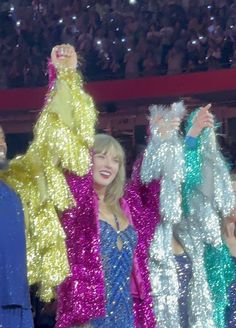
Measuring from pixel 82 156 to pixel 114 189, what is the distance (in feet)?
0.99

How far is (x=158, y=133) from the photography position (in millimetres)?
2820

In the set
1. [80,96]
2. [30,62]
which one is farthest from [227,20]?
A: [80,96]

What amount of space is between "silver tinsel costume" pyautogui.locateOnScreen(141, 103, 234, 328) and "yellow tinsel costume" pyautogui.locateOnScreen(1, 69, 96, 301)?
0.49 m

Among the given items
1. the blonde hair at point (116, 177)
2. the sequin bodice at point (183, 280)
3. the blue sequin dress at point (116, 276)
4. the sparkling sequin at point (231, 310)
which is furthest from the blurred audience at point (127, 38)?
the blue sequin dress at point (116, 276)

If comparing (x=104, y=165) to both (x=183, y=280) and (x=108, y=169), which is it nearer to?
(x=108, y=169)

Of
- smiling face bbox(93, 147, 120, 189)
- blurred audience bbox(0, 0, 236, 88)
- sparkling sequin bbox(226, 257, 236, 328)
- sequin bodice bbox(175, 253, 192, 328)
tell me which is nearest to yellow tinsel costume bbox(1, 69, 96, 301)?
smiling face bbox(93, 147, 120, 189)

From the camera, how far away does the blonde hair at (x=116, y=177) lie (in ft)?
8.42

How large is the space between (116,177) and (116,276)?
33 cm

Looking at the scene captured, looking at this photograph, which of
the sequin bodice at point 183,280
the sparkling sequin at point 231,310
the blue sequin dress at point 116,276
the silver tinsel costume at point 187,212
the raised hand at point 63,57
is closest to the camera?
the raised hand at point 63,57

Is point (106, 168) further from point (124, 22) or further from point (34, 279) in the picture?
point (124, 22)

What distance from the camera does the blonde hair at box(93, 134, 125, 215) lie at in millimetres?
2566

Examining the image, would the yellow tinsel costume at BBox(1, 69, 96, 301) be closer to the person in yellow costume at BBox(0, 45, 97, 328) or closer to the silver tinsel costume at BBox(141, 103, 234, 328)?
the person in yellow costume at BBox(0, 45, 97, 328)

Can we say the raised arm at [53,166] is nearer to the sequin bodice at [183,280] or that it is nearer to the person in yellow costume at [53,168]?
the person in yellow costume at [53,168]

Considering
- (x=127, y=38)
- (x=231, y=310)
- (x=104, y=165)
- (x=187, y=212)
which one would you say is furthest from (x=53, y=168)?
(x=127, y=38)
